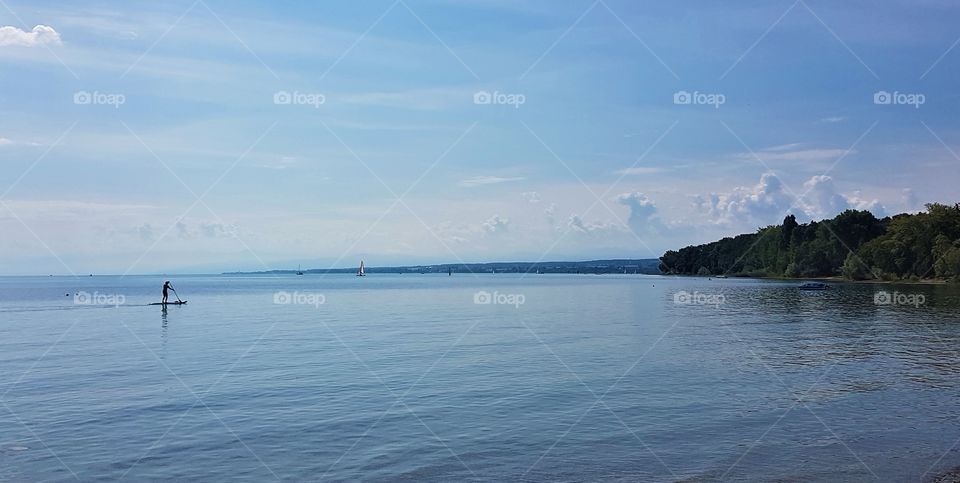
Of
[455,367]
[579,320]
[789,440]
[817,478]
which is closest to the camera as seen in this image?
[817,478]

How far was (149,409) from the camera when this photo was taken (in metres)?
25.9

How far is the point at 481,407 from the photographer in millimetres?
26094

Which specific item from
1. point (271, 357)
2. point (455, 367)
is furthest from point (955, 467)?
point (271, 357)

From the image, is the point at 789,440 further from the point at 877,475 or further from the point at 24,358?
the point at 24,358

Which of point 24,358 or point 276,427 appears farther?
point 24,358

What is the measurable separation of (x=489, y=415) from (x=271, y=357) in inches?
767

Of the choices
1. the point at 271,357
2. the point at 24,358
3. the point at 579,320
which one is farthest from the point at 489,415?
the point at 579,320

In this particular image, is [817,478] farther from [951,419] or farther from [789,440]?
[951,419]

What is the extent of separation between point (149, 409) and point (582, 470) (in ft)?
51.3

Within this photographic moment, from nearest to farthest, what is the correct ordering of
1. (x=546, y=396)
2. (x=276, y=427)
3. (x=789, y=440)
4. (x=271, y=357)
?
(x=789, y=440), (x=276, y=427), (x=546, y=396), (x=271, y=357)

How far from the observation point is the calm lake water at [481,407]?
744 inches

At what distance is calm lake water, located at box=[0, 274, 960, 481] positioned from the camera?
62.0 feet

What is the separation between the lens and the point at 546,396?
2842 cm

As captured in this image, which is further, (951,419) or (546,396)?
(546,396)
